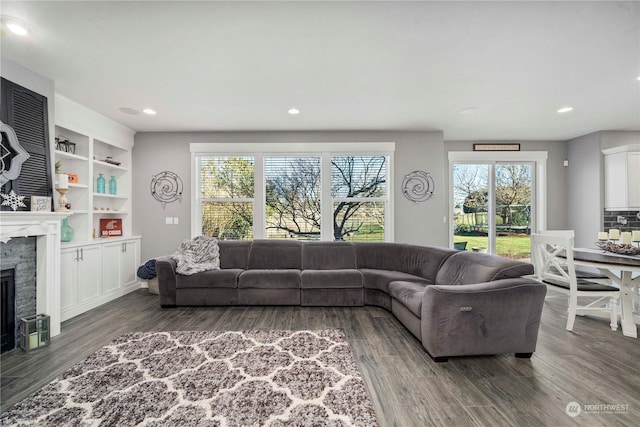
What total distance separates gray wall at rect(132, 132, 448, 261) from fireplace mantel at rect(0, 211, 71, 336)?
6.05ft

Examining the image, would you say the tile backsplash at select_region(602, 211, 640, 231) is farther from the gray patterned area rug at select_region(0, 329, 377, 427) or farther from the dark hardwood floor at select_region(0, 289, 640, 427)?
the gray patterned area rug at select_region(0, 329, 377, 427)

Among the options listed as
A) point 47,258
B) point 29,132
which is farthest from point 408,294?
point 29,132

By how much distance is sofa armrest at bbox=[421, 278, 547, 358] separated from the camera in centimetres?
218

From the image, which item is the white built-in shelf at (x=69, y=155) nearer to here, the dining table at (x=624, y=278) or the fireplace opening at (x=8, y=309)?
the fireplace opening at (x=8, y=309)

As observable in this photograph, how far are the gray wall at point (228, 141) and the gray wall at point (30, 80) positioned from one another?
175cm

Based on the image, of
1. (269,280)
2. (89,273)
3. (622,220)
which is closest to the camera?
(89,273)

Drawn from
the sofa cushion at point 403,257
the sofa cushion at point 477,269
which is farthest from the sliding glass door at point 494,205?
the sofa cushion at point 477,269

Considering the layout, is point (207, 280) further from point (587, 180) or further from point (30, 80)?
point (587, 180)

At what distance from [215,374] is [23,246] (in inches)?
89.0

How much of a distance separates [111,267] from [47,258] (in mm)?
1318

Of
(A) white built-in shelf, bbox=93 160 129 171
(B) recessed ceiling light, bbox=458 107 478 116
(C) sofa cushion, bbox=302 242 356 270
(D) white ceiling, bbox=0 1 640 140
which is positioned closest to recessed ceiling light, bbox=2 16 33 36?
(D) white ceiling, bbox=0 1 640 140

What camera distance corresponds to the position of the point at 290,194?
469cm

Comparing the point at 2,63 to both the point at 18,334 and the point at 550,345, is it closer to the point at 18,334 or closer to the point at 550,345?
the point at 18,334

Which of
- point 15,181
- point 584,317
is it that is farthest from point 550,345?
point 15,181
